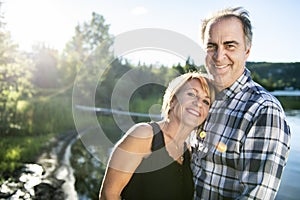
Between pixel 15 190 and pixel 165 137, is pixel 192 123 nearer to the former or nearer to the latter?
pixel 165 137

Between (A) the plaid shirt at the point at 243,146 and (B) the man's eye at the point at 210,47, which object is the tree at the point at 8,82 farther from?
(A) the plaid shirt at the point at 243,146

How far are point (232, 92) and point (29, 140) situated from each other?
10.7 meters

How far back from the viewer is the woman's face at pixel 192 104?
1710 millimetres

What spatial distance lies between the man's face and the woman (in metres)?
0.11

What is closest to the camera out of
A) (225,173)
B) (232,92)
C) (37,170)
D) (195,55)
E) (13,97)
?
(225,173)

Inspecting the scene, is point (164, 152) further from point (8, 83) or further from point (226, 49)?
point (8, 83)

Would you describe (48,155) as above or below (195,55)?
below

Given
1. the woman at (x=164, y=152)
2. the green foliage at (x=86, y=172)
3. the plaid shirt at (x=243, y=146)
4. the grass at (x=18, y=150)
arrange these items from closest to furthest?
1. the plaid shirt at (x=243, y=146)
2. the woman at (x=164, y=152)
3. the green foliage at (x=86, y=172)
4. the grass at (x=18, y=150)

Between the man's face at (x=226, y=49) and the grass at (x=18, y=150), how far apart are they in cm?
767

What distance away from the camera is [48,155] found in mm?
10891

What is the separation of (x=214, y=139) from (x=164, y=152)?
0.24 m

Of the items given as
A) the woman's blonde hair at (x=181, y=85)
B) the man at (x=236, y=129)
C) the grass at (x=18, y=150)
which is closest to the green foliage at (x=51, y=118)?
the grass at (x=18, y=150)

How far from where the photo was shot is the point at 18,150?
9938mm

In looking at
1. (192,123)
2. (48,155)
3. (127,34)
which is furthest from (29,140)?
(192,123)
